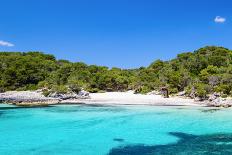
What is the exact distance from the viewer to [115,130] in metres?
24.7

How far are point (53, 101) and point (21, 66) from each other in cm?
1756

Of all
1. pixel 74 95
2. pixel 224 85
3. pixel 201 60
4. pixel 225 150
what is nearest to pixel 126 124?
pixel 225 150

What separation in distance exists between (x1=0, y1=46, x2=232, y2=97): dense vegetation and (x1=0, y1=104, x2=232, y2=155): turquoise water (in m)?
10.6

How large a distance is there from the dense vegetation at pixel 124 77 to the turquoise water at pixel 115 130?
10.6 meters

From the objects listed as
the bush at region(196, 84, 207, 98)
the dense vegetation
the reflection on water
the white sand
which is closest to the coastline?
the white sand

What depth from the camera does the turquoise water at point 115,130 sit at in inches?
728

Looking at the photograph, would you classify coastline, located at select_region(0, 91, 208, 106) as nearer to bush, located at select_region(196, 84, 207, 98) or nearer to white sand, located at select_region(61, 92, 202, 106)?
white sand, located at select_region(61, 92, 202, 106)

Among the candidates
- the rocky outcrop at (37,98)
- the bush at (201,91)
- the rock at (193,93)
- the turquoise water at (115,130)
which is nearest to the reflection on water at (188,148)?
the turquoise water at (115,130)

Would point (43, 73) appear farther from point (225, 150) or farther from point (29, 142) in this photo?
point (225, 150)

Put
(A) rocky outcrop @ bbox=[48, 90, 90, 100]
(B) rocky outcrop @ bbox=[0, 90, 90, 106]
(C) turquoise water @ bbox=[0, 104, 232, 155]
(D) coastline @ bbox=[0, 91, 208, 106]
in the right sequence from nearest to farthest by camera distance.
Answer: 1. (C) turquoise water @ bbox=[0, 104, 232, 155]
2. (D) coastline @ bbox=[0, 91, 208, 106]
3. (B) rocky outcrop @ bbox=[0, 90, 90, 106]
4. (A) rocky outcrop @ bbox=[48, 90, 90, 100]

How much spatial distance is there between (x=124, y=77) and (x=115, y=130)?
107 feet

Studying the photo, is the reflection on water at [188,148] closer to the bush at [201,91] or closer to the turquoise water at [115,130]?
the turquoise water at [115,130]

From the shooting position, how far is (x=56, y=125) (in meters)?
27.0

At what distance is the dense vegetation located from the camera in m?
46.8
